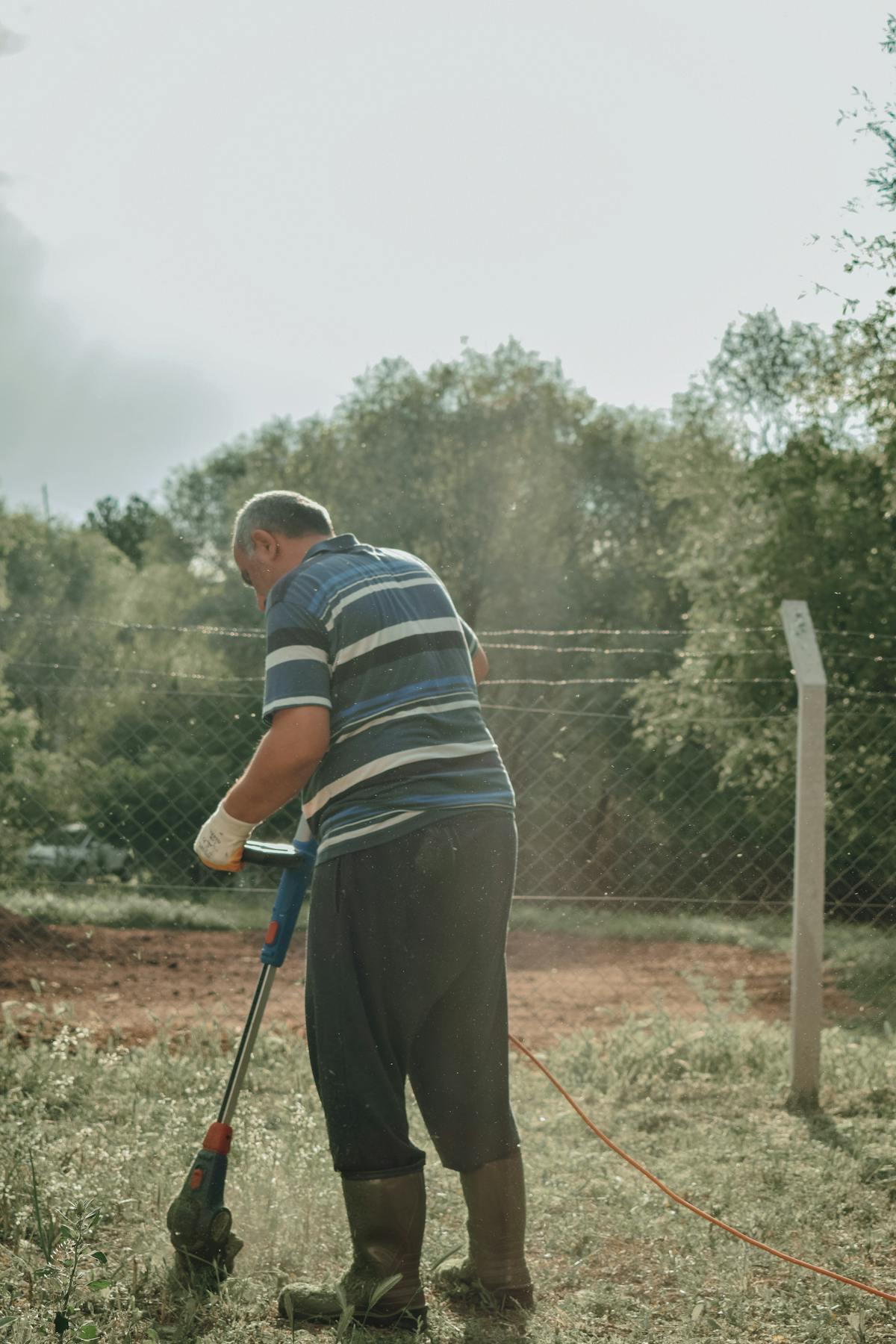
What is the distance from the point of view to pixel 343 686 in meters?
2.79

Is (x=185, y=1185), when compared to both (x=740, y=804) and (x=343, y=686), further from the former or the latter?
(x=740, y=804)

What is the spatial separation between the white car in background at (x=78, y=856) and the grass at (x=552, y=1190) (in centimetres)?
279

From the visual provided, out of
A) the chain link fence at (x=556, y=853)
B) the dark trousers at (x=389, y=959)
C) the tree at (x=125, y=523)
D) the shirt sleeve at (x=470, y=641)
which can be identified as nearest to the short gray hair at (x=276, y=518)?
the shirt sleeve at (x=470, y=641)

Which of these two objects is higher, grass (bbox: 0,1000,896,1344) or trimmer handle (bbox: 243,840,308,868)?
trimmer handle (bbox: 243,840,308,868)

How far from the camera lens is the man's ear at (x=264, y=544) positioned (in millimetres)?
3000

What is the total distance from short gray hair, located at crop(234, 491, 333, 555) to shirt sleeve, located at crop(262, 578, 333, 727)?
245 mm

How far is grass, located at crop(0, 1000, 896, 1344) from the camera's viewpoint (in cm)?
274

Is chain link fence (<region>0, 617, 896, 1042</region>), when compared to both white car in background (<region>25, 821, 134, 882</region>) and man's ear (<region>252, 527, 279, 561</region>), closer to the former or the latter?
white car in background (<region>25, 821, 134, 882</region>)

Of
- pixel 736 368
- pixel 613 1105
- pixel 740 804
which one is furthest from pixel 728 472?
pixel 613 1105

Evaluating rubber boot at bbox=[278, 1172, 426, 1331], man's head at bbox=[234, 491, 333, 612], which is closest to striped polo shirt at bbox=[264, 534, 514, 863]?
man's head at bbox=[234, 491, 333, 612]

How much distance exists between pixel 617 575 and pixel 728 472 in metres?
4.52

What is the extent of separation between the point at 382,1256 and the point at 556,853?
838 centimetres

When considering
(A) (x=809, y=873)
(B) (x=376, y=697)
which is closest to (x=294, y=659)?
(B) (x=376, y=697)

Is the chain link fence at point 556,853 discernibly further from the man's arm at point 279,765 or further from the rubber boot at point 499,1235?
the rubber boot at point 499,1235
